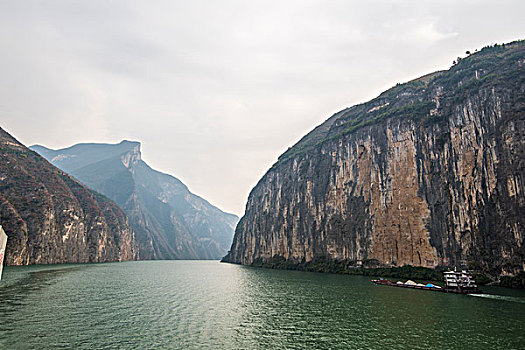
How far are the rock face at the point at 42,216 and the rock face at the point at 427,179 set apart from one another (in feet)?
264

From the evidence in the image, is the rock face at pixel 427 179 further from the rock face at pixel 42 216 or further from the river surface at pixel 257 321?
the rock face at pixel 42 216

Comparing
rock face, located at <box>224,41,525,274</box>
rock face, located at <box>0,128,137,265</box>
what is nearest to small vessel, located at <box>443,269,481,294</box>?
rock face, located at <box>224,41,525,274</box>

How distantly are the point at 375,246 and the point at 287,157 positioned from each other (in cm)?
6825

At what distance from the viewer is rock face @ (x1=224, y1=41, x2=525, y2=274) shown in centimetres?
5756

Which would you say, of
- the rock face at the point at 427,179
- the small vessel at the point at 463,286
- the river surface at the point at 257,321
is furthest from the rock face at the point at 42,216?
the small vessel at the point at 463,286

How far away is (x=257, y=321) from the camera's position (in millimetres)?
28344

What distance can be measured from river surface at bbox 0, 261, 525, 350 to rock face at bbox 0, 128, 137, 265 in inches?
2389

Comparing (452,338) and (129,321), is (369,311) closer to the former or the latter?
(452,338)

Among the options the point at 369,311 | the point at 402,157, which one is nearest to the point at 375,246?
the point at 402,157

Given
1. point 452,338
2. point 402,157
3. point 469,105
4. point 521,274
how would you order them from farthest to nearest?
point 402,157, point 469,105, point 521,274, point 452,338

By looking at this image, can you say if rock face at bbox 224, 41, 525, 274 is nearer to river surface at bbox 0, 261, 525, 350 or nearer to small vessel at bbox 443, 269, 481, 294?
small vessel at bbox 443, 269, 481, 294

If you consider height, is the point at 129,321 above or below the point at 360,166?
below

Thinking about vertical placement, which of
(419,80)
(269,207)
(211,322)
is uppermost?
(419,80)

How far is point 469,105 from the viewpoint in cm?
6819
